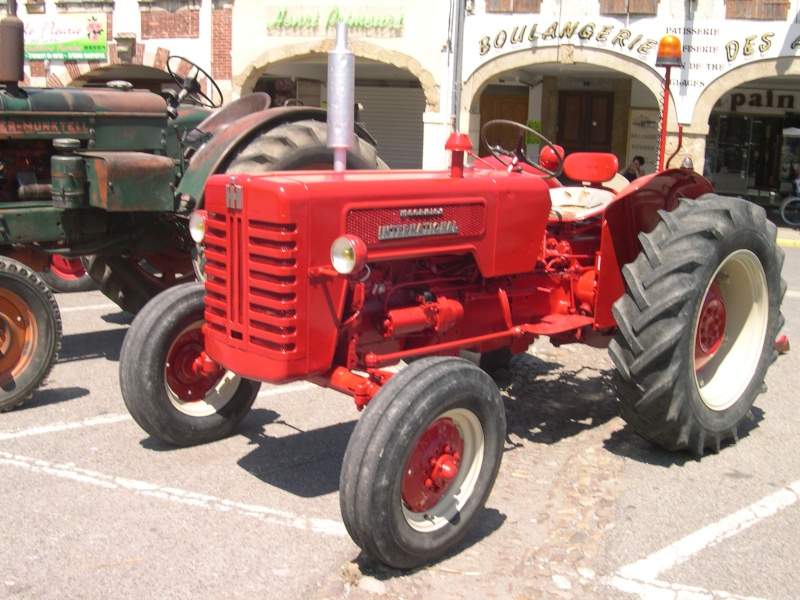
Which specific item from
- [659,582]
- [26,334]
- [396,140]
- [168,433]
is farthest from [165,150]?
[396,140]

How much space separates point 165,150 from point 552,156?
9.62 ft

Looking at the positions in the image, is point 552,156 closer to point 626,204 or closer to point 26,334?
point 626,204

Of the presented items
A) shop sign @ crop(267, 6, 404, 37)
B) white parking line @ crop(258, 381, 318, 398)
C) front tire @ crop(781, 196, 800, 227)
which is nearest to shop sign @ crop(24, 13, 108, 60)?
shop sign @ crop(267, 6, 404, 37)

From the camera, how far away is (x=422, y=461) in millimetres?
3391

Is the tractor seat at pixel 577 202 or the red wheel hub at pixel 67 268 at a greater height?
the tractor seat at pixel 577 202

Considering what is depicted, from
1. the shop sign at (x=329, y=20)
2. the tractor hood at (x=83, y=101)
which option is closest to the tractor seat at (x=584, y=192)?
the tractor hood at (x=83, y=101)

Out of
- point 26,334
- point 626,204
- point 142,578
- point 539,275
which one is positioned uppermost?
point 626,204

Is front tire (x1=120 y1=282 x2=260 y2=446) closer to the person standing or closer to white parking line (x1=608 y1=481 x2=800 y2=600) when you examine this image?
white parking line (x1=608 y1=481 x2=800 y2=600)

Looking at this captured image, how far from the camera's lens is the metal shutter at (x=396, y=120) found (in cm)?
2011

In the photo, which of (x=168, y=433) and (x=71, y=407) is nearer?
(x=168, y=433)

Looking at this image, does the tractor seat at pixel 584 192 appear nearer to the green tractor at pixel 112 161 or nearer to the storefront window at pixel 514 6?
the green tractor at pixel 112 161

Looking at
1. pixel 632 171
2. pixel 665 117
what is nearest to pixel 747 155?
pixel 632 171

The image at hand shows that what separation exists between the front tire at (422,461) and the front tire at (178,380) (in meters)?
1.28

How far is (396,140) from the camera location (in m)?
20.3
